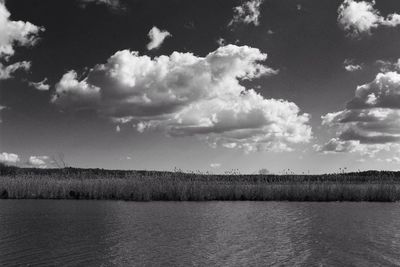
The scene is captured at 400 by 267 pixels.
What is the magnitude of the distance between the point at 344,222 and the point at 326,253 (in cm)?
602

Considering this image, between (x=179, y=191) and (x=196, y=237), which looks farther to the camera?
(x=179, y=191)

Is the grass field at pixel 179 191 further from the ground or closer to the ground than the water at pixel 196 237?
further from the ground

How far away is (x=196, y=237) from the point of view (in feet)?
40.1

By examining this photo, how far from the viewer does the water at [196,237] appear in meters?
9.60

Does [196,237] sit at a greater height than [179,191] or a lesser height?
lesser

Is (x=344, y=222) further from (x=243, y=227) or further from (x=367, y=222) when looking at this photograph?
(x=243, y=227)

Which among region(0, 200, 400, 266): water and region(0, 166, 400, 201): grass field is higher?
region(0, 166, 400, 201): grass field

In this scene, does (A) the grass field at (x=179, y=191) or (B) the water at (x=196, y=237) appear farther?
(A) the grass field at (x=179, y=191)

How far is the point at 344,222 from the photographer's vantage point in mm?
16078

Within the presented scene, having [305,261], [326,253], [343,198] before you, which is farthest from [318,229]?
[343,198]

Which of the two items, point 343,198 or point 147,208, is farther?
point 343,198

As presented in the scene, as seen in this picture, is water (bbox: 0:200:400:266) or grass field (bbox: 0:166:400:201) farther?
grass field (bbox: 0:166:400:201)

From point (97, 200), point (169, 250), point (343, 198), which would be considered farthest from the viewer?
point (343, 198)

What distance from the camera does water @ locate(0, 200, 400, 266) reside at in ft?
31.5
